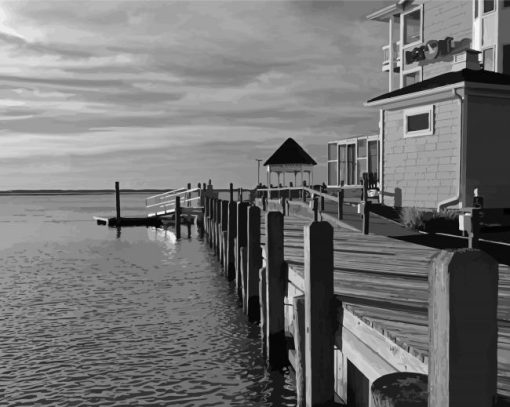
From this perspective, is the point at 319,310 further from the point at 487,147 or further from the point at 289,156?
the point at 289,156

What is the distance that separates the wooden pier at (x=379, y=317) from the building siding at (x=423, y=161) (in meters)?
7.91

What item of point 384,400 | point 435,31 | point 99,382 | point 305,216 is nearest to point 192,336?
point 99,382

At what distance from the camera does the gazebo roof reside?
1678 inches

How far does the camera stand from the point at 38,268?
23.0 metres

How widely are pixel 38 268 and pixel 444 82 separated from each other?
54.3 ft

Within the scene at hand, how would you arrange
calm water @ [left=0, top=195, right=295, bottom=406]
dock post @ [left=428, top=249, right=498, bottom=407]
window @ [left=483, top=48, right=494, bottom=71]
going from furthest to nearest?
window @ [left=483, top=48, right=494, bottom=71], calm water @ [left=0, top=195, right=295, bottom=406], dock post @ [left=428, top=249, right=498, bottom=407]

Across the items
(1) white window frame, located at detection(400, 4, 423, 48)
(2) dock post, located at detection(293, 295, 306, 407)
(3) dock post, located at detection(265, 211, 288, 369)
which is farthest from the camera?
(1) white window frame, located at detection(400, 4, 423, 48)

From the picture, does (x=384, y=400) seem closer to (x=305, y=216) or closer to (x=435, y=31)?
(x=305, y=216)

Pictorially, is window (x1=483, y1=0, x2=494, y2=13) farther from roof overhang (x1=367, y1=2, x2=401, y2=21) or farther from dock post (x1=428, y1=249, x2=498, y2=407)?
dock post (x1=428, y1=249, x2=498, y2=407)

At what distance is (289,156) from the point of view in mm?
42969

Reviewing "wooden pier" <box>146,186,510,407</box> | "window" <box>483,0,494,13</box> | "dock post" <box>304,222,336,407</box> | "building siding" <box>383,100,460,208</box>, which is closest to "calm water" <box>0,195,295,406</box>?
"wooden pier" <box>146,186,510,407</box>

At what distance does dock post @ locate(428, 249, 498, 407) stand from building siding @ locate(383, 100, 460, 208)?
58.2 feet

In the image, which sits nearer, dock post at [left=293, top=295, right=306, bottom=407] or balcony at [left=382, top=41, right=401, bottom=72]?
dock post at [left=293, top=295, right=306, bottom=407]

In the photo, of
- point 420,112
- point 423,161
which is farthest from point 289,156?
point 423,161
